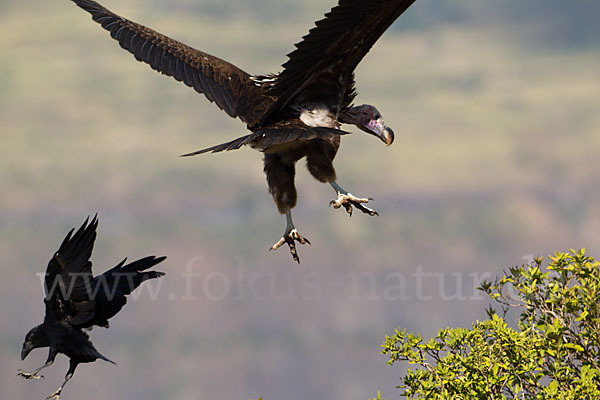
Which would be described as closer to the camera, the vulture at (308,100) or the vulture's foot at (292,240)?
the vulture at (308,100)

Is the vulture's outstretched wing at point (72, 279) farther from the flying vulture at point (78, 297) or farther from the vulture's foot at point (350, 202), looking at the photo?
the vulture's foot at point (350, 202)

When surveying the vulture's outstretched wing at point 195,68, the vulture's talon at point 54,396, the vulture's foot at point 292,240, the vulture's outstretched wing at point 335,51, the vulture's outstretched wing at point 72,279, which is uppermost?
the vulture's outstretched wing at point 195,68

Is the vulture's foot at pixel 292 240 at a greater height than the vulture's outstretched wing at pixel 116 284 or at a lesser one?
greater

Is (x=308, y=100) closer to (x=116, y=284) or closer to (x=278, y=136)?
(x=278, y=136)

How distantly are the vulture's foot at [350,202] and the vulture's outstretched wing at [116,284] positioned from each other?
1.76 metres

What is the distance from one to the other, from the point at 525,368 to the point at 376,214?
1771mm

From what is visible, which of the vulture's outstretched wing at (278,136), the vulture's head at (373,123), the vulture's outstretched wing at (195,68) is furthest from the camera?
the vulture's outstretched wing at (195,68)

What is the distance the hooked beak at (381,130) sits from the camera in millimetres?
6965

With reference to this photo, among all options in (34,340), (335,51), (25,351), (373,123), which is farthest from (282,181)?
(25,351)

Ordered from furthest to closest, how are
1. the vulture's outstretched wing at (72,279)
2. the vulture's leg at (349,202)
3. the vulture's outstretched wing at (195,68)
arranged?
the vulture's outstretched wing at (195,68)
the vulture's leg at (349,202)
the vulture's outstretched wing at (72,279)

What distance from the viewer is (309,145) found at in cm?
661

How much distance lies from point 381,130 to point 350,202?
85 centimetres

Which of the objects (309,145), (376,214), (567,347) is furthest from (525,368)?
(309,145)

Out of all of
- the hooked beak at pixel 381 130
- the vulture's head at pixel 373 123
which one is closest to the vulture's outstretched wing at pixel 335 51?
the vulture's head at pixel 373 123
